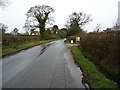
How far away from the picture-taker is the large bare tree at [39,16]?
2995 centimetres

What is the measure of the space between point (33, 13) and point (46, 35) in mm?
8910

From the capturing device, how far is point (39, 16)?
31.2 m

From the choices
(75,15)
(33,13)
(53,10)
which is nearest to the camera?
(33,13)

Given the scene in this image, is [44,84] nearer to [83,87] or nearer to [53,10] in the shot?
[83,87]

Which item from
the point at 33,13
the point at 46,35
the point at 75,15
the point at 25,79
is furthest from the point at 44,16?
the point at 25,79

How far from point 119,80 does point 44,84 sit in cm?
268

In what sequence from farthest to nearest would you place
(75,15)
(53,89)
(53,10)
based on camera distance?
(75,15), (53,10), (53,89)

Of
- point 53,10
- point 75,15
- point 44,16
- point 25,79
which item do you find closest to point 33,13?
point 44,16

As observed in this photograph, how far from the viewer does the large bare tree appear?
98.3ft

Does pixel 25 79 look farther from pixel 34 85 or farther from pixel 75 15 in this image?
pixel 75 15

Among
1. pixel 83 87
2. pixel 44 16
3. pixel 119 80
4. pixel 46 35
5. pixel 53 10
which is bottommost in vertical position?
pixel 83 87

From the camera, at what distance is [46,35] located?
1337 inches

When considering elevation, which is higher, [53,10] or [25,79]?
[53,10]

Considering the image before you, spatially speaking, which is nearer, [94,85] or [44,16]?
[94,85]
